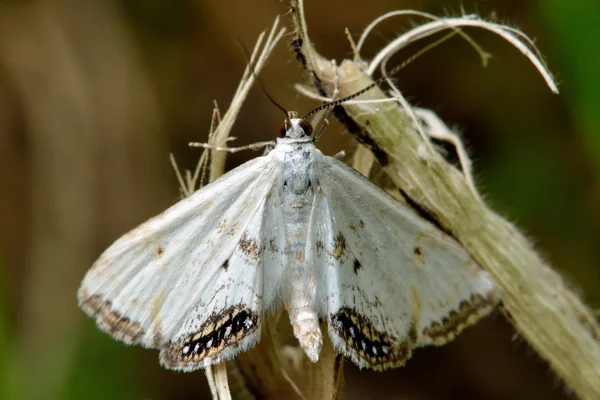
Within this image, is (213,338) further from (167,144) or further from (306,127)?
(167,144)

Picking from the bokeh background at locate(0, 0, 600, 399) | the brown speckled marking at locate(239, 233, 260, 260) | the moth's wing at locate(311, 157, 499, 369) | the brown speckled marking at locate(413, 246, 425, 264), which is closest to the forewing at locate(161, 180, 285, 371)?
the brown speckled marking at locate(239, 233, 260, 260)

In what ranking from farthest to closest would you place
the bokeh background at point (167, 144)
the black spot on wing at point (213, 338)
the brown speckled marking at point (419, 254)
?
the bokeh background at point (167, 144) → the brown speckled marking at point (419, 254) → the black spot on wing at point (213, 338)

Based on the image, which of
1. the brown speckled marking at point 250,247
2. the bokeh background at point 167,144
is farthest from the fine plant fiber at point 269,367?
the bokeh background at point 167,144

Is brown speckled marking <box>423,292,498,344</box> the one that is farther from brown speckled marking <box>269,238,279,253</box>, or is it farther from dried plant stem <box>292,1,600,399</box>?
brown speckled marking <box>269,238,279,253</box>

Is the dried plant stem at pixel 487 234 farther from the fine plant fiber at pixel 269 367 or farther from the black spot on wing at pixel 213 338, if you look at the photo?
Result: the black spot on wing at pixel 213 338

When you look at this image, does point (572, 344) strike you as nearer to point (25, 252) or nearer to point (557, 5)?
point (557, 5)

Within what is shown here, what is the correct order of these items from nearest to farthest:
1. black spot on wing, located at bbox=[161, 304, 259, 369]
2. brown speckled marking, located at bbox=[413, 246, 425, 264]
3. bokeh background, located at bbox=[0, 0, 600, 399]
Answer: black spot on wing, located at bbox=[161, 304, 259, 369]
brown speckled marking, located at bbox=[413, 246, 425, 264]
bokeh background, located at bbox=[0, 0, 600, 399]

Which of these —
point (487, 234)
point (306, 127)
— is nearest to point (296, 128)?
point (306, 127)
